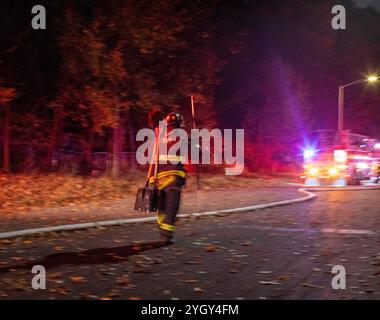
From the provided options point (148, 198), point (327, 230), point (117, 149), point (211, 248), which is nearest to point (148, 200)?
point (148, 198)

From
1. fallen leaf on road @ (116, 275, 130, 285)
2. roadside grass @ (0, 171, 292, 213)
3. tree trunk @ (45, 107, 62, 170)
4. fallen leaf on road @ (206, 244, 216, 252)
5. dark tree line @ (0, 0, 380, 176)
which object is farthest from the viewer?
tree trunk @ (45, 107, 62, 170)

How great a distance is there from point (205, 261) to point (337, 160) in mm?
18526

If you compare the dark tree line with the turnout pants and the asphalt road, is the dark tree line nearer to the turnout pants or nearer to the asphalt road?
the asphalt road

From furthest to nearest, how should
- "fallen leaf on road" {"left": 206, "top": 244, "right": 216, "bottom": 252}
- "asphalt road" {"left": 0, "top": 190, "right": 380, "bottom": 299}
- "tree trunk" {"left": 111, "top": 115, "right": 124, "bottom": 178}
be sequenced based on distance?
"tree trunk" {"left": 111, "top": 115, "right": 124, "bottom": 178} → "fallen leaf on road" {"left": 206, "top": 244, "right": 216, "bottom": 252} → "asphalt road" {"left": 0, "top": 190, "right": 380, "bottom": 299}

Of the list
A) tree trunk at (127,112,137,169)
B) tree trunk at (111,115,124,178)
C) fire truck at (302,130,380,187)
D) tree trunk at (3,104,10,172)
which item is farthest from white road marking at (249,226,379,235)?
fire truck at (302,130,380,187)

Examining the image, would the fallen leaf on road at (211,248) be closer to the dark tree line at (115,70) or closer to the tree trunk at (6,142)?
the dark tree line at (115,70)

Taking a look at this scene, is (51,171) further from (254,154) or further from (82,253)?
(254,154)

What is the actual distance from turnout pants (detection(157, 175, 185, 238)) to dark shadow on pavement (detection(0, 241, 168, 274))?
1.15ft

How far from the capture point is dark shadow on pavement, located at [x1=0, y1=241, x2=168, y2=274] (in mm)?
7418

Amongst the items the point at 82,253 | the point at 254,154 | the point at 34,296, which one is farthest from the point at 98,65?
the point at 254,154

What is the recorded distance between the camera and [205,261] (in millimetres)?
7793

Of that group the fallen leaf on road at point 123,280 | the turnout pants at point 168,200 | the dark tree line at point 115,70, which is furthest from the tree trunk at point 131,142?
the fallen leaf on road at point 123,280

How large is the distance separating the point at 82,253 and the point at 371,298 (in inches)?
171

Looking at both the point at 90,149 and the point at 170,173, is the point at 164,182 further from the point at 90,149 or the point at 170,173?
the point at 90,149
